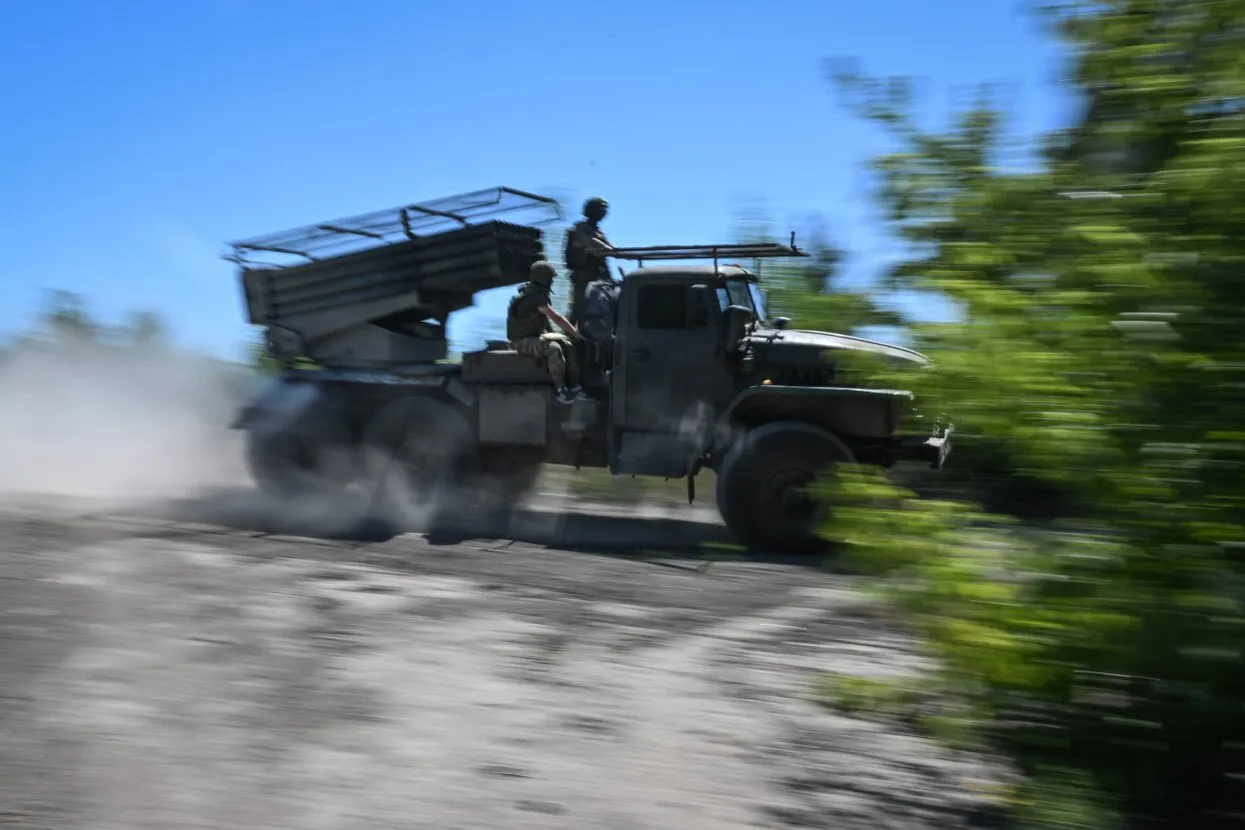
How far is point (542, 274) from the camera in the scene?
11.3m

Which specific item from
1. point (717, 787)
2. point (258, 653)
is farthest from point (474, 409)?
point (717, 787)

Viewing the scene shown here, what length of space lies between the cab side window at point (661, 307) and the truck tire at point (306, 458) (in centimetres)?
344

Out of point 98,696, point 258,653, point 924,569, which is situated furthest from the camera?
point 258,653

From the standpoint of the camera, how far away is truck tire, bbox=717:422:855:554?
9797mm

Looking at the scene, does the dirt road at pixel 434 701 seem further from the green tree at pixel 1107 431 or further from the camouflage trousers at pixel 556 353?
the camouflage trousers at pixel 556 353

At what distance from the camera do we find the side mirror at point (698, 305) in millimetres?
10516

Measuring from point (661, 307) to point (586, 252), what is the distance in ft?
3.63

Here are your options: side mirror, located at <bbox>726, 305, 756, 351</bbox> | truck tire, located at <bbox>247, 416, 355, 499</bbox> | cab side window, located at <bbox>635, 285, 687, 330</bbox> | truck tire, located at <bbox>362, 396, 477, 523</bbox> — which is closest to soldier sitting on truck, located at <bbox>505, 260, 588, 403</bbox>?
cab side window, located at <bbox>635, 285, 687, 330</bbox>

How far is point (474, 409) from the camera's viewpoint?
1147 centimetres

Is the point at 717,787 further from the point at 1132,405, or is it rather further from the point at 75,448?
the point at 75,448

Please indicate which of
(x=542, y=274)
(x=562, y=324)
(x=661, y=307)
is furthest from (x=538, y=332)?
(x=661, y=307)

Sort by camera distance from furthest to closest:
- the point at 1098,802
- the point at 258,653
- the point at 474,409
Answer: the point at 474,409, the point at 258,653, the point at 1098,802

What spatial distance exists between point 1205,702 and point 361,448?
32.1 feet

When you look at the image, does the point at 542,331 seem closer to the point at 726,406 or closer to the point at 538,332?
the point at 538,332
